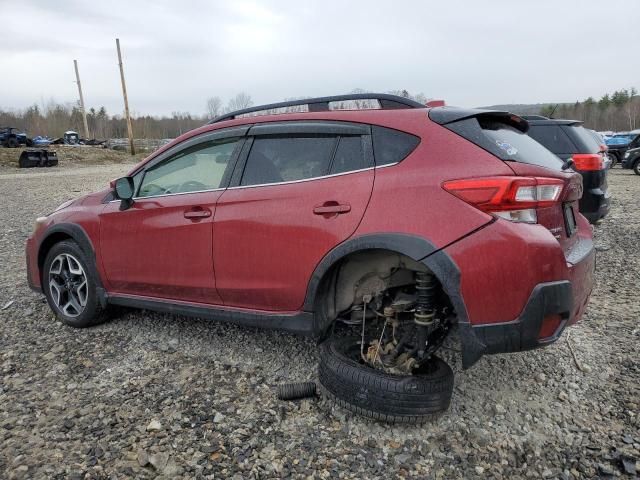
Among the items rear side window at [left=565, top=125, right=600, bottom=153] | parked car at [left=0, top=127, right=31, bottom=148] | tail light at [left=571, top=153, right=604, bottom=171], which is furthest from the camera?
parked car at [left=0, top=127, right=31, bottom=148]

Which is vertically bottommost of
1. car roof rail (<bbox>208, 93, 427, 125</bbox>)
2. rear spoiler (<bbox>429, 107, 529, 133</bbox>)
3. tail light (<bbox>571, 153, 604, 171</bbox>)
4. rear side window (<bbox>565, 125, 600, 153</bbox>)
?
tail light (<bbox>571, 153, 604, 171</bbox>)

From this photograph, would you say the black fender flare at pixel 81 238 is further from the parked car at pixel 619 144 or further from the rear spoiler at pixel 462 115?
the parked car at pixel 619 144

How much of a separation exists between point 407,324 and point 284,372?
3.05ft

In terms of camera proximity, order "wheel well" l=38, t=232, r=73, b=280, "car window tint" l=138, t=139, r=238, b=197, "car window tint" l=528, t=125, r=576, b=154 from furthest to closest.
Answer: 1. "car window tint" l=528, t=125, r=576, b=154
2. "wheel well" l=38, t=232, r=73, b=280
3. "car window tint" l=138, t=139, r=238, b=197

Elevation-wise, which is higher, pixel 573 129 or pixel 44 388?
pixel 573 129

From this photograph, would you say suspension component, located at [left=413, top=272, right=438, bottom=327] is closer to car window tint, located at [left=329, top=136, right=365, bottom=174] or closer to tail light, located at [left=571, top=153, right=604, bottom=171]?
car window tint, located at [left=329, top=136, right=365, bottom=174]

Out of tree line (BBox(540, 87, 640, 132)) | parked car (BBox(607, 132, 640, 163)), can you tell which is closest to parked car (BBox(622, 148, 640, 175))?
parked car (BBox(607, 132, 640, 163))

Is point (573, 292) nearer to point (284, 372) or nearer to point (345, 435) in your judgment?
point (345, 435)

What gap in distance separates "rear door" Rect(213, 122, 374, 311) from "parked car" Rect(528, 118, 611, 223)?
4.03 m

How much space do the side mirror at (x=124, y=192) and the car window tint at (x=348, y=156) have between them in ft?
5.74

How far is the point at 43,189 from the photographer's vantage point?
1639 cm

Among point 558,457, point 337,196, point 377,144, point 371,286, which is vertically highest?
point 377,144

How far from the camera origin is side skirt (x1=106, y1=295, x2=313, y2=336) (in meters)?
2.97

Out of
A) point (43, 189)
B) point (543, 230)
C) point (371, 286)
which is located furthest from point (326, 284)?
point (43, 189)
